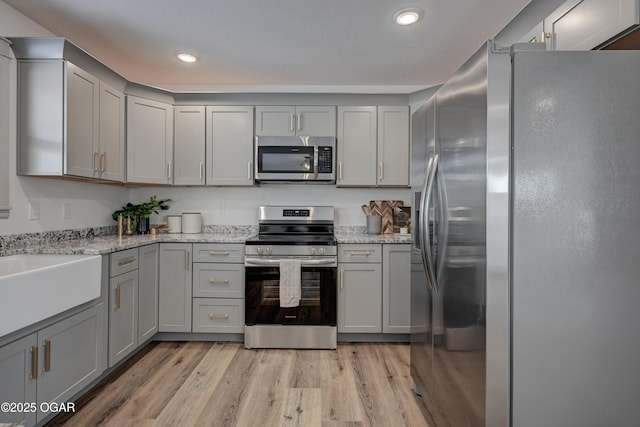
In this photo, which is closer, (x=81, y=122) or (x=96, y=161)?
(x=81, y=122)

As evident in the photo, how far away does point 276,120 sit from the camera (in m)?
3.20

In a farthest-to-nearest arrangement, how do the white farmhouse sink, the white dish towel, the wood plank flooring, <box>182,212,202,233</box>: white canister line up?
1. <box>182,212,202,233</box>: white canister
2. the white dish towel
3. the wood plank flooring
4. the white farmhouse sink

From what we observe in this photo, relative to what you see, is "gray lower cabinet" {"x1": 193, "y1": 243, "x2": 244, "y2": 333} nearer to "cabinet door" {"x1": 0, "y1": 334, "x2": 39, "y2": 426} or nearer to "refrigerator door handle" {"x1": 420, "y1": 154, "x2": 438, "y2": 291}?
"cabinet door" {"x1": 0, "y1": 334, "x2": 39, "y2": 426}

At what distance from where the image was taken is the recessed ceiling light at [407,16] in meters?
2.11

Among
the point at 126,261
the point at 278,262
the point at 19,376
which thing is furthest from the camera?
the point at 278,262

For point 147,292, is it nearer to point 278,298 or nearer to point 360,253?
point 278,298

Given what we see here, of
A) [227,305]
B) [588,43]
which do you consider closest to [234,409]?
[227,305]

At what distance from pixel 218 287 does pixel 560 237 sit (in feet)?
8.24

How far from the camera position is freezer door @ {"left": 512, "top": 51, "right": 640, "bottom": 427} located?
117cm

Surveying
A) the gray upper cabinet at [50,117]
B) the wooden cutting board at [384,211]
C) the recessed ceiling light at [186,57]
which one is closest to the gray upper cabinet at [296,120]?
the recessed ceiling light at [186,57]

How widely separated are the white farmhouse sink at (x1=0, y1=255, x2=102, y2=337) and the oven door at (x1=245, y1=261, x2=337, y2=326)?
3.72 ft

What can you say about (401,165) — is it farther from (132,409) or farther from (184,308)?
(132,409)

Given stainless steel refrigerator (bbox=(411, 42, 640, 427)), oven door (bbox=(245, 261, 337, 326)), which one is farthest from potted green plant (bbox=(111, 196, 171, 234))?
stainless steel refrigerator (bbox=(411, 42, 640, 427))

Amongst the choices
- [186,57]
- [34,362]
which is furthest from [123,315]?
[186,57]
